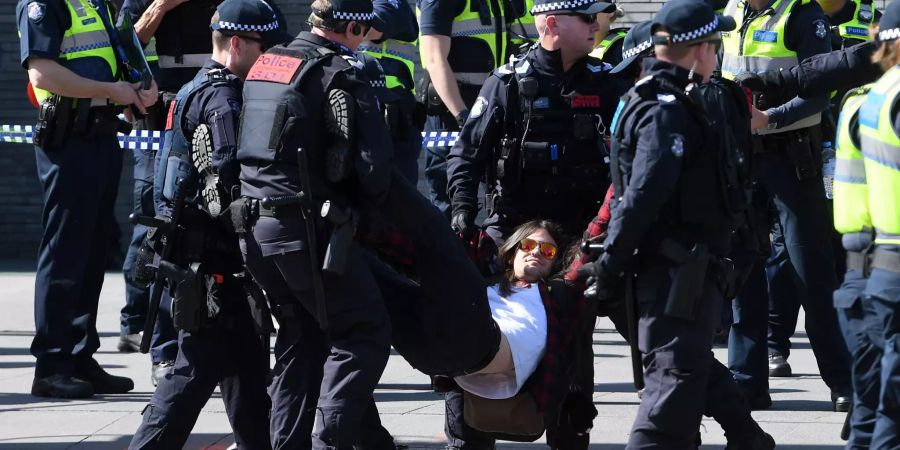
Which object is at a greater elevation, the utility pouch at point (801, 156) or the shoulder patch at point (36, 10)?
the shoulder patch at point (36, 10)

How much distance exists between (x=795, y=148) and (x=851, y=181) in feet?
5.79

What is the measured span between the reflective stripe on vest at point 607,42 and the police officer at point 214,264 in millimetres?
2843

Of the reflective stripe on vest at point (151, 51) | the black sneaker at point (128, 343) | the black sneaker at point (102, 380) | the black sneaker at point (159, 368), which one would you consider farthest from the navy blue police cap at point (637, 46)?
the black sneaker at point (128, 343)

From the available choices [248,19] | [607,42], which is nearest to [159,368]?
[248,19]

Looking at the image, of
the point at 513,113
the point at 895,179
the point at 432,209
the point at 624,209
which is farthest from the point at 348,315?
the point at 895,179

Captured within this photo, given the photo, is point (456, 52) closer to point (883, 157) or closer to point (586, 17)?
point (586, 17)

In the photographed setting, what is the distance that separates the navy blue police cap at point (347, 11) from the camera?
526 cm

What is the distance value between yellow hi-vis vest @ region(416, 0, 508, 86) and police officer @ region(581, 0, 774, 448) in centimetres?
296

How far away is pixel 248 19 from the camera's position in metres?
5.58

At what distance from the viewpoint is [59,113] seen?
696 centimetres

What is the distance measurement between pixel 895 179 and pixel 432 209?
165 centimetres

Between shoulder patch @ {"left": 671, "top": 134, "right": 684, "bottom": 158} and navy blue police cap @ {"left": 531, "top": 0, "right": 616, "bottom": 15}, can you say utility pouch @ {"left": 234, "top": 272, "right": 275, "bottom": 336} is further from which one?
navy blue police cap @ {"left": 531, "top": 0, "right": 616, "bottom": 15}

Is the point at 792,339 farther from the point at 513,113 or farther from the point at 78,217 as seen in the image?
the point at 78,217

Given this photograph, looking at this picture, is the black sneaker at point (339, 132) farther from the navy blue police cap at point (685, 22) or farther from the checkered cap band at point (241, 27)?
the navy blue police cap at point (685, 22)
